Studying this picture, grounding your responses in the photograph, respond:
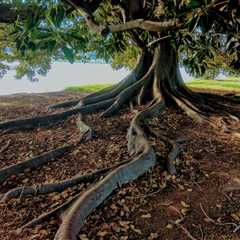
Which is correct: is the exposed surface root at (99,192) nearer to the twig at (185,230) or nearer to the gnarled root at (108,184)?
the gnarled root at (108,184)

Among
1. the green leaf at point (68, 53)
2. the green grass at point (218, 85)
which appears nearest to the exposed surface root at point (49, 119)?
the green leaf at point (68, 53)

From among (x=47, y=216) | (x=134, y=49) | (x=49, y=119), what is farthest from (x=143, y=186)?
(x=134, y=49)

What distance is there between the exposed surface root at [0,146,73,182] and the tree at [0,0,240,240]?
0.75m

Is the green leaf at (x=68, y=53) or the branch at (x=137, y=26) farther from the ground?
the branch at (x=137, y=26)

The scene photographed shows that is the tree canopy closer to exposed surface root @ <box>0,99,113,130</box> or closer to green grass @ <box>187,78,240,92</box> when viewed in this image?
exposed surface root @ <box>0,99,113,130</box>

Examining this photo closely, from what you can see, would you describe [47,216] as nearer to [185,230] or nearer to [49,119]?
[185,230]

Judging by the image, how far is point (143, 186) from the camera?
5.31 meters

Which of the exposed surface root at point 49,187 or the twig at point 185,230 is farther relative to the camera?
the exposed surface root at point 49,187

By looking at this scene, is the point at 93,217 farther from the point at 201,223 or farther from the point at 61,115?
the point at 61,115

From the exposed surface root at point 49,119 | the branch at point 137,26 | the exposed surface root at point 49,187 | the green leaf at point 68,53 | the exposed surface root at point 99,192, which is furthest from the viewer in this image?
the exposed surface root at point 49,119

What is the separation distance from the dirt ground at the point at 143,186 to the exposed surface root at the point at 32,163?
0.09m

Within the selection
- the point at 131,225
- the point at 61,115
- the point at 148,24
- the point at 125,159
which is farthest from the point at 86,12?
the point at 131,225

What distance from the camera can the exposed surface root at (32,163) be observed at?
230 inches

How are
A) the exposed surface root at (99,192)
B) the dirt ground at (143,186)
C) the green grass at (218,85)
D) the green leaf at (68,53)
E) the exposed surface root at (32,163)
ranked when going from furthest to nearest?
the green grass at (218,85) → the exposed surface root at (32,163) → the dirt ground at (143,186) → the exposed surface root at (99,192) → the green leaf at (68,53)
